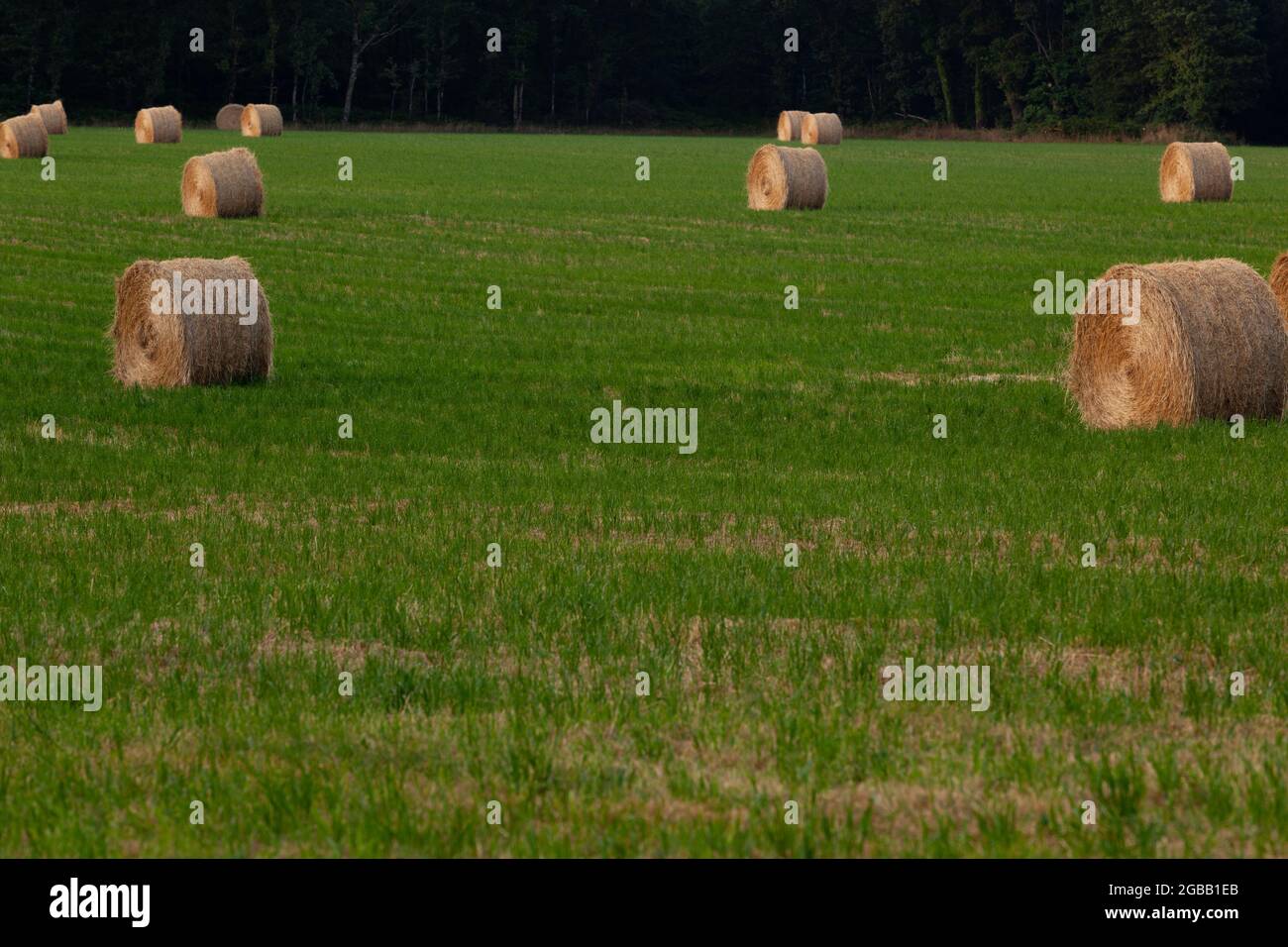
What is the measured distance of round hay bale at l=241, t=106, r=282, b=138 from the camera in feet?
273

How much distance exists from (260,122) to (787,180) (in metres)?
47.4

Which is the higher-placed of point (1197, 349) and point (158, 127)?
point (158, 127)

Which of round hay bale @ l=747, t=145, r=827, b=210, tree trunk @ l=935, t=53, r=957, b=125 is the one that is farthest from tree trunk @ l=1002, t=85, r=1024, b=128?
round hay bale @ l=747, t=145, r=827, b=210

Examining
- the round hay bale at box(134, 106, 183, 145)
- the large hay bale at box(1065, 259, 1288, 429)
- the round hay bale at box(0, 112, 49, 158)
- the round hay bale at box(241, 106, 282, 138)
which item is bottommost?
the large hay bale at box(1065, 259, 1288, 429)

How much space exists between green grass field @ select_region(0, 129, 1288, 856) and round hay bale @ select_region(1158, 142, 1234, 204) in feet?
64.3

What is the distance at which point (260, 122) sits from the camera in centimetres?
8306

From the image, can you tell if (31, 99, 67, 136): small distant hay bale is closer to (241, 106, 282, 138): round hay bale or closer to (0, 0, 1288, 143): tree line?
(241, 106, 282, 138): round hay bale

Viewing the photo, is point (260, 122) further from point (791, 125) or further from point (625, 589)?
point (625, 589)

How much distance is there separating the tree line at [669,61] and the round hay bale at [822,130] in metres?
20.0

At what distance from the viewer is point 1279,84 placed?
339 feet

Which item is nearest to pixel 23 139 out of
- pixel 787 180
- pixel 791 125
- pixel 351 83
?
pixel 787 180

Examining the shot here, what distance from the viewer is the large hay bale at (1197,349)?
16359 mm

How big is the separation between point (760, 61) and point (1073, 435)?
112m

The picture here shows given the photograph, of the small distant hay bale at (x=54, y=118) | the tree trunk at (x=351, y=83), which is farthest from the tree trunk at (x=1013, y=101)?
the small distant hay bale at (x=54, y=118)
